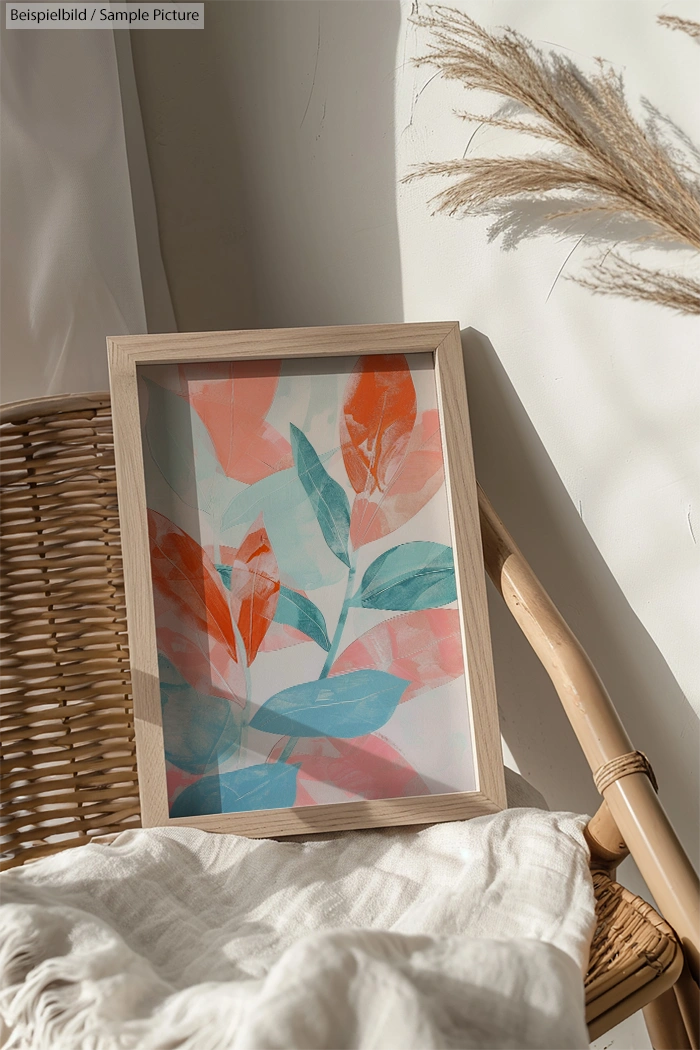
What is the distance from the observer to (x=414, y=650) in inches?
29.8

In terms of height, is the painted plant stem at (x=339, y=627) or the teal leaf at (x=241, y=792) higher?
the painted plant stem at (x=339, y=627)

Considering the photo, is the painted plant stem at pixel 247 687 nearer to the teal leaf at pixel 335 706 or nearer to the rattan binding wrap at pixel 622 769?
the teal leaf at pixel 335 706

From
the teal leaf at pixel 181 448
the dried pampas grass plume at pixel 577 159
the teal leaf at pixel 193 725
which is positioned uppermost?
the dried pampas grass plume at pixel 577 159

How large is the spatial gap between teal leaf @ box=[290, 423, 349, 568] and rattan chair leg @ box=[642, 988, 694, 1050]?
43 centimetres

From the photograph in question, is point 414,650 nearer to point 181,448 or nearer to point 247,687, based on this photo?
point 247,687

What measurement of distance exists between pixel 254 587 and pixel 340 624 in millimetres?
87

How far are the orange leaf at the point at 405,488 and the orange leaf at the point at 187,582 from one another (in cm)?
14

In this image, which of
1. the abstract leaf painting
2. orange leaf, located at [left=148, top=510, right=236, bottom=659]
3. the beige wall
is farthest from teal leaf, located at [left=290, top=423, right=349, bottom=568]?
the beige wall

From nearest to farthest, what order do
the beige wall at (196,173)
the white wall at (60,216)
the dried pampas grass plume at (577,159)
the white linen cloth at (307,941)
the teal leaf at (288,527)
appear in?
the white linen cloth at (307,941) → the dried pampas grass plume at (577,159) → the teal leaf at (288,527) → the white wall at (60,216) → the beige wall at (196,173)

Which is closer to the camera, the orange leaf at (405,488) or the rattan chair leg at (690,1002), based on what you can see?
the rattan chair leg at (690,1002)

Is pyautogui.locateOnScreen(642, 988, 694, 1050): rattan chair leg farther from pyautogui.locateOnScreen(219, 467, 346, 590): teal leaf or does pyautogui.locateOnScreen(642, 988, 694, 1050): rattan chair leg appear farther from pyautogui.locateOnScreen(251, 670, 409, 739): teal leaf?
pyautogui.locateOnScreen(219, 467, 346, 590): teal leaf

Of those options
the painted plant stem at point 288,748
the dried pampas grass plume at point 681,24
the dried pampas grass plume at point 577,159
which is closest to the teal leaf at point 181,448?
the painted plant stem at point 288,748

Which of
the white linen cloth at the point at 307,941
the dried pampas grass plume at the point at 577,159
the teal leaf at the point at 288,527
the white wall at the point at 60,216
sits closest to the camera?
the white linen cloth at the point at 307,941

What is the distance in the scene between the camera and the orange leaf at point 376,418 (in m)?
0.78
